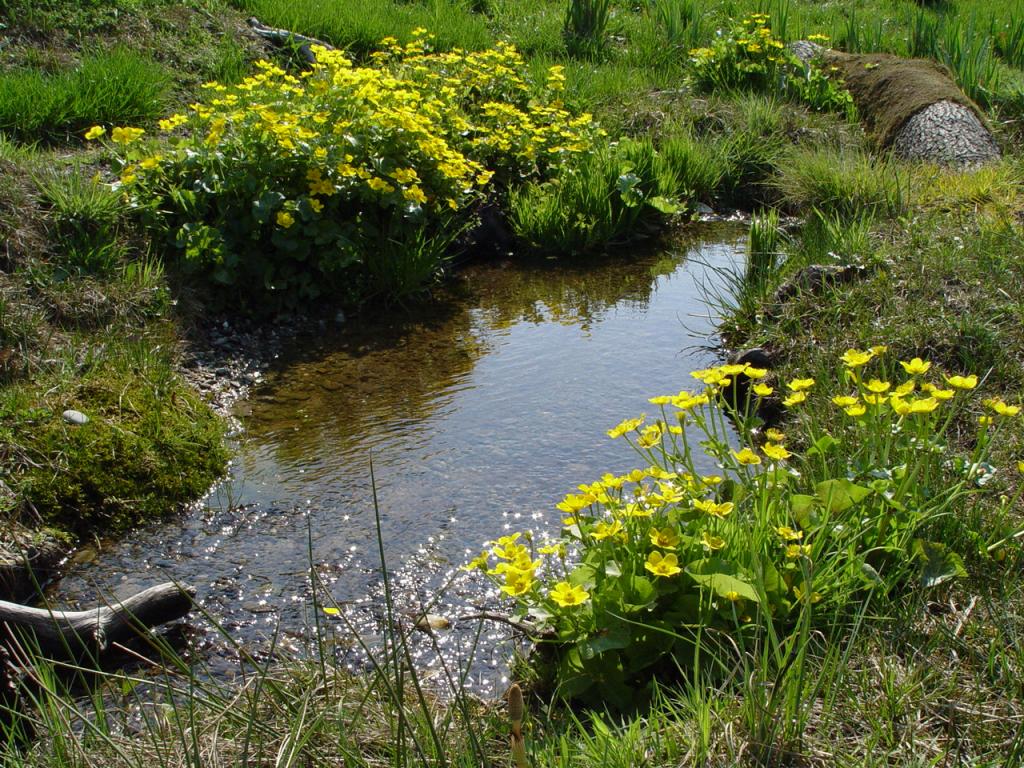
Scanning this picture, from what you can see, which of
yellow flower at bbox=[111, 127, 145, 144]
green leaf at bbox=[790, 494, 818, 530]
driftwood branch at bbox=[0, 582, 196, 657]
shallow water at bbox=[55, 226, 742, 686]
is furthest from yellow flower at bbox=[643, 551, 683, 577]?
yellow flower at bbox=[111, 127, 145, 144]

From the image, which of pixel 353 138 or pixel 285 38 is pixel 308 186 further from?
pixel 285 38

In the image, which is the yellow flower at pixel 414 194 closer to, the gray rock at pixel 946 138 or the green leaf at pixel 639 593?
the green leaf at pixel 639 593

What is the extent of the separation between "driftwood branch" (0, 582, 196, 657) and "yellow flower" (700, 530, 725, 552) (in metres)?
1.44

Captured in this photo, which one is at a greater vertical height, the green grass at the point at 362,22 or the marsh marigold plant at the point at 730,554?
the green grass at the point at 362,22

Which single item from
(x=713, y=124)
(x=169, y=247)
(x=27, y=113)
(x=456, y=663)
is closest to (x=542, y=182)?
(x=713, y=124)

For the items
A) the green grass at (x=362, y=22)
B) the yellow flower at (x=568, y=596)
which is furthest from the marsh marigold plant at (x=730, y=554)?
the green grass at (x=362, y=22)

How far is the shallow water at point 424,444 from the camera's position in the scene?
3.33m

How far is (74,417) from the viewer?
12.7ft

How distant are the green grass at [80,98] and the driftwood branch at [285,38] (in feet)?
5.29

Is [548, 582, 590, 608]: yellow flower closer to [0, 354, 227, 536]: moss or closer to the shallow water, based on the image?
the shallow water

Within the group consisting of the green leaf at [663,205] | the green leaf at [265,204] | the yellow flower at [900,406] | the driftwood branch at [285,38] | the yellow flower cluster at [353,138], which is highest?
the driftwood branch at [285,38]

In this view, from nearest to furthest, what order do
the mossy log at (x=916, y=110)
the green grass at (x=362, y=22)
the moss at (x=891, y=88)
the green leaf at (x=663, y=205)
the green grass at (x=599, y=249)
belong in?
the green grass at (x=599, y=249), the green leaf at (x=663, y=205), the mossy log at (x=916, y=110), the moss at (x=891, y=88), the green grass at (x=362, y=22)

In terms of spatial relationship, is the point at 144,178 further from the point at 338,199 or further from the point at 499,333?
the point at 499,333

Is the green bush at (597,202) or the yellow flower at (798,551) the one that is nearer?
the yellow flower at (798,551)
